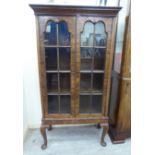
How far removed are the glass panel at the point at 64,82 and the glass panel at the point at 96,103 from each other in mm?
314

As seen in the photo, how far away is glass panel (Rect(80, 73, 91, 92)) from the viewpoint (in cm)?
152

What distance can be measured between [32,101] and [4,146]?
1.22 metres

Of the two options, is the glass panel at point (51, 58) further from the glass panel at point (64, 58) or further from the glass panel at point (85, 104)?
the glass panel at point (85, 104)

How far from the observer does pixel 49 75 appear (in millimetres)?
1487

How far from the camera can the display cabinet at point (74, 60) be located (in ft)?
4.33

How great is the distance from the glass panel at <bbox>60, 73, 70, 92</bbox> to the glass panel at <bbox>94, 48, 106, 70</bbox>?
0.31 m

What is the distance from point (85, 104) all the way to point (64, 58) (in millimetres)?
558

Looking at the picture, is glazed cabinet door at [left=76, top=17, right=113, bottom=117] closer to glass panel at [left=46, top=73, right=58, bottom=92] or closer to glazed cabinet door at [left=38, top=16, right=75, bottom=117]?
glazed cabinet door at [left=38, top=16, right=75, bottom=117]

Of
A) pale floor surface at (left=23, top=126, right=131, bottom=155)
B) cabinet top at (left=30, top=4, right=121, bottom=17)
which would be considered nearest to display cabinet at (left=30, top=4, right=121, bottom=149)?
cabinet top at (left=30, top=4, right=121, bottom=17)

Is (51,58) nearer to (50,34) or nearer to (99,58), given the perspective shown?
(50,34)

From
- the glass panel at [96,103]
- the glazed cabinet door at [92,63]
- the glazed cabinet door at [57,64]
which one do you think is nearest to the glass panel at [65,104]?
the glazed cabinet door at [57,64]

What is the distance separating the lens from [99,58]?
149cm

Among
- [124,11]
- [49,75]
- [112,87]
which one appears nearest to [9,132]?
[49,75]

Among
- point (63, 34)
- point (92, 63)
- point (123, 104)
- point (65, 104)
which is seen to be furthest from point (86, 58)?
point (123, 104)
